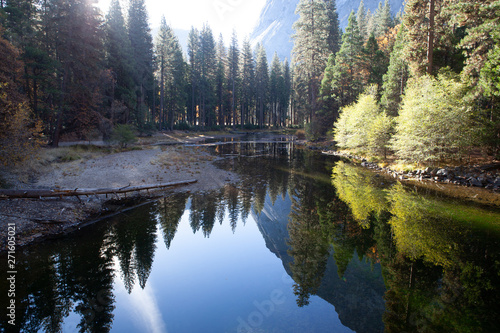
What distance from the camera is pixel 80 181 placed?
14.0 meters

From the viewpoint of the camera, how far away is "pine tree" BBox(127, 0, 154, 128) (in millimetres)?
39844

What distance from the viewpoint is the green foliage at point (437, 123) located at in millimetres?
17062

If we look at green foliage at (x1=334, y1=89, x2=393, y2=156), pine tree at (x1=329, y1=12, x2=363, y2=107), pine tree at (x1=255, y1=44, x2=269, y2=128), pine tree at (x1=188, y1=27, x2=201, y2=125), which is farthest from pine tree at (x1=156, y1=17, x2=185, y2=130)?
green foliage at (x1=334, y1=89, x2=393, y2=156)

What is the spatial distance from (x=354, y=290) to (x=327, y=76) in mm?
38262

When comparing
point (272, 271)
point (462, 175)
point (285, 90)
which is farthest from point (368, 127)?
point (285, 90)

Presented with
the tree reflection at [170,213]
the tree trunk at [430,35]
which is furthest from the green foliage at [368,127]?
the tree reflection at [170,213]

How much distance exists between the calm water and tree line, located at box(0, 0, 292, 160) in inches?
317

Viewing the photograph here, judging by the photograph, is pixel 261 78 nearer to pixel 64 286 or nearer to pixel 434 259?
pixel 434 259

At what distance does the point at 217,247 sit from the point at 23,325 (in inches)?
227

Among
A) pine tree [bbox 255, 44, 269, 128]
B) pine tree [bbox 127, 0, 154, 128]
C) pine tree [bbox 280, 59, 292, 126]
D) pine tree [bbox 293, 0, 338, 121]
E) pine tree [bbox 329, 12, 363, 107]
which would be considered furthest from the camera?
pine tree [bbox 280, 59, 292, 126]

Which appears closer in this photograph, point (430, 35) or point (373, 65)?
point (430, 35)

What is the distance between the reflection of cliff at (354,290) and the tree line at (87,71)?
13.3 m

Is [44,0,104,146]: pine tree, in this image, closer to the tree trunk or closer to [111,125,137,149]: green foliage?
[111,125,137,149]: green foliage

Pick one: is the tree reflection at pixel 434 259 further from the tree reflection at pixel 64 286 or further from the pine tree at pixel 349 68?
the pine tree at pixel 349 68
